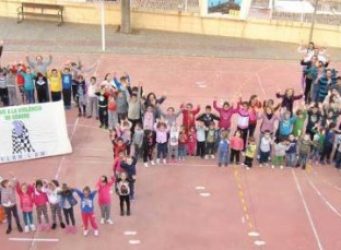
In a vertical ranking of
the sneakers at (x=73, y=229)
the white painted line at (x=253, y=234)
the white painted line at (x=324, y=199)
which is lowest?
the white painted line at (x=253, y=234)

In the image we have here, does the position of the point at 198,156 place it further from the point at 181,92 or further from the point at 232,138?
Answer: the point at 181,92

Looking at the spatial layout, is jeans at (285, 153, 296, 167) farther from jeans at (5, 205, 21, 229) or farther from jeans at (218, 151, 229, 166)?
jeans at (5, 205, 21, 229)

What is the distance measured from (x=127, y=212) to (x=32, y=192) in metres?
1.94

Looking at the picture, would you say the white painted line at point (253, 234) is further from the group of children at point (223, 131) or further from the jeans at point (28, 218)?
the jeans at point (28, 218)

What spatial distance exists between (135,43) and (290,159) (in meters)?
10.2

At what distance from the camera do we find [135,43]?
827 inches

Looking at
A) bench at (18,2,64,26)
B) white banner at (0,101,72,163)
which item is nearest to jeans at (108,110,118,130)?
white banner at (0,101,72,163)

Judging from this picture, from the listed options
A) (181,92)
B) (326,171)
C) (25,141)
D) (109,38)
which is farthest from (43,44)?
(326,171)

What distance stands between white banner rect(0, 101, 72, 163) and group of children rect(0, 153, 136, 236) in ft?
6.74

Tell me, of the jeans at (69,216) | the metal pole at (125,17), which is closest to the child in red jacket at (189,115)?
the jeans at (69,216)

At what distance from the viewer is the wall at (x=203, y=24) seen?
21203mm

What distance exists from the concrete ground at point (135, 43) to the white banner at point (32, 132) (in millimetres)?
7714

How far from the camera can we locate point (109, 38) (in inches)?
841

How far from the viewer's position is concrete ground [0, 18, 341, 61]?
20.2m
